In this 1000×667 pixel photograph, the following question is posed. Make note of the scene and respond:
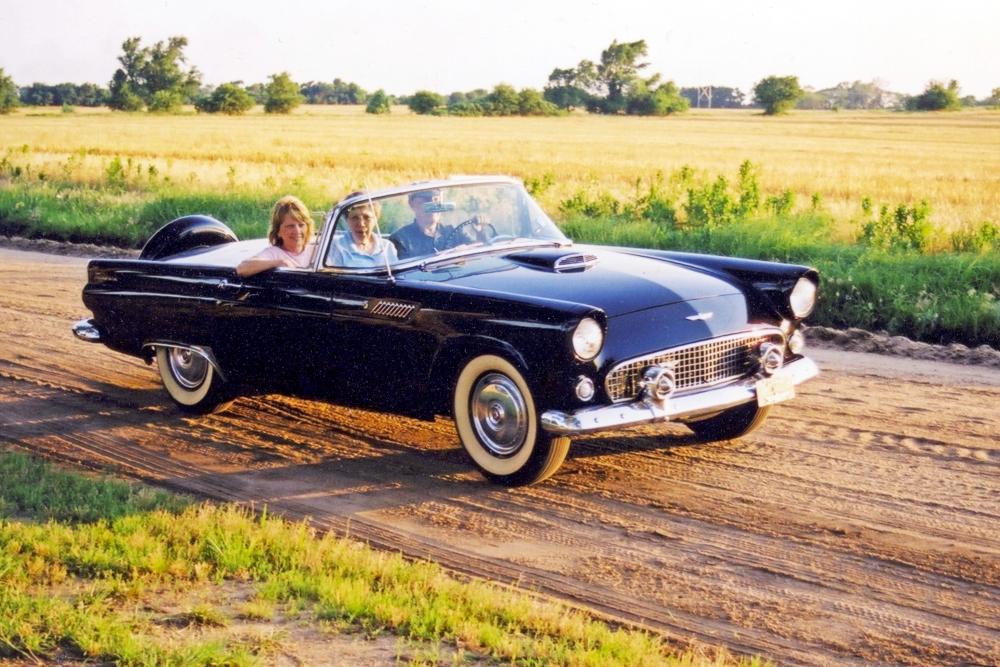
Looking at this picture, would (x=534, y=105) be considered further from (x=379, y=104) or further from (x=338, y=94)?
(x=338, y=94)

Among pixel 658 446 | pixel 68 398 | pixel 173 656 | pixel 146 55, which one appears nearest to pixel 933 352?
pixel 658 446

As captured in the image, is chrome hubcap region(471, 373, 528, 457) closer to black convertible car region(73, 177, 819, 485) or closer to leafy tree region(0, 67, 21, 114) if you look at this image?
black convertible car region(73, 177, 819, 485)

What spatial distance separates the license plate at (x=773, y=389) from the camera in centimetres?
607

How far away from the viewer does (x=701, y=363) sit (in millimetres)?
6012

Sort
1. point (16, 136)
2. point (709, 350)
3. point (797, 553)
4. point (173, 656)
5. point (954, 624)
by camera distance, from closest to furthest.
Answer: point (173, 656)
point (954, 624)
point (797, 553)
point (709, 350)
point (16, 136)

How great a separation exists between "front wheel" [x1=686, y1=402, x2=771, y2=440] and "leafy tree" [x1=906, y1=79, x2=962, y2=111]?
3357 inches

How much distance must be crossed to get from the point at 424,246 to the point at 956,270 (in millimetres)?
6555

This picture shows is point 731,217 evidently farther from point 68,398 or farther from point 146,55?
point 146,55

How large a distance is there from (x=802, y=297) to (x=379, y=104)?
85.2m

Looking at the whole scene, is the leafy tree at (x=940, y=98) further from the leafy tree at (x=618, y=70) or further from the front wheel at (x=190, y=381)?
the front wheel at (x=190, y=381)

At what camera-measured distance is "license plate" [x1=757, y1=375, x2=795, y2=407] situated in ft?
19.9

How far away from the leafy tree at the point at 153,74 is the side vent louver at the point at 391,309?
3620 inches

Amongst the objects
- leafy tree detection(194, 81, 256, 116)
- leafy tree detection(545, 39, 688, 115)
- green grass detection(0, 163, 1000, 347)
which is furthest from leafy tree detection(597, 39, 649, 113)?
green grass detection(0, 163, 1000, 347)

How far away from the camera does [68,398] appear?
8.11m
